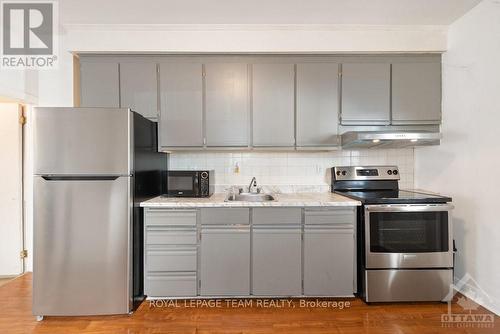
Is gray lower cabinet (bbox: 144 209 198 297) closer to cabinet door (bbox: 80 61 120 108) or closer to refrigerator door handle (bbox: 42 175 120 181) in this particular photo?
refrigerator door handle (bbox: 42 175 120 181)

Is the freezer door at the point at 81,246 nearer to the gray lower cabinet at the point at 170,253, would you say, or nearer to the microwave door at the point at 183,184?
the gray lower cabinet at the point at 170,253

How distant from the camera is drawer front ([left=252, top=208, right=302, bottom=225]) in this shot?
2.30m

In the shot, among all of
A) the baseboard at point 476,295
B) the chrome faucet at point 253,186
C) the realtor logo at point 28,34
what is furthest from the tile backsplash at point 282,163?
the realtor logo at point 28,34

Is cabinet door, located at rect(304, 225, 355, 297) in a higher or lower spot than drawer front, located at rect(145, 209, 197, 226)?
lower

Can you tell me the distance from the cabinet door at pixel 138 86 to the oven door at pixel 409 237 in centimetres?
233

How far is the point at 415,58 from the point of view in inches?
104

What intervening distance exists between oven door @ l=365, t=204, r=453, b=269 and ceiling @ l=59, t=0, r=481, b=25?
1.76 metres

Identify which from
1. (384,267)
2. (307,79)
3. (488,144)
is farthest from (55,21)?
(488,144)

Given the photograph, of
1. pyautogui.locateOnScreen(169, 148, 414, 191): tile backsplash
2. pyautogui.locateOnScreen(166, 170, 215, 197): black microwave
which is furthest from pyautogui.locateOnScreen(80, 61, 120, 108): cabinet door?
pyautogui.locateOnScreen(166, 170, 215, 197): black microwave

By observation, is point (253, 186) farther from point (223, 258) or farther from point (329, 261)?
point (329, 261)

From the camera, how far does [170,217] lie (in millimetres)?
2295

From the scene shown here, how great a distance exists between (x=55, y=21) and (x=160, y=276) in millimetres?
2579

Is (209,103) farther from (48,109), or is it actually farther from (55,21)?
(55,21)

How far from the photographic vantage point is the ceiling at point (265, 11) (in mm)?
2221
